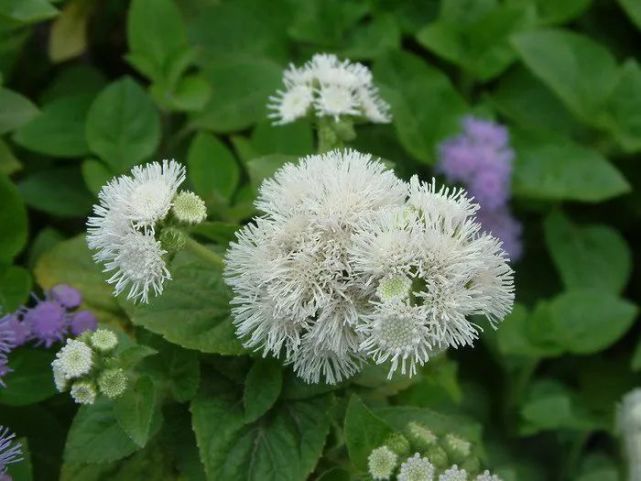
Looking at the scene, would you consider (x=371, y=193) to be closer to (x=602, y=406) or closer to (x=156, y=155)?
(x=156, y=155)

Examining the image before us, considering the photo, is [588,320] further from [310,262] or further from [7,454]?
[7,454]

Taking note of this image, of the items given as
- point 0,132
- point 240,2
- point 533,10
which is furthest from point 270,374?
point 533,10

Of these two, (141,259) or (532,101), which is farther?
(532,101)

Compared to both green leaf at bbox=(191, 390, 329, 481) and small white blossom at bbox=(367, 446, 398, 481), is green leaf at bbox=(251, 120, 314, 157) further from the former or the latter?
small white blossom at bbox=(367, 446, 398, 481)

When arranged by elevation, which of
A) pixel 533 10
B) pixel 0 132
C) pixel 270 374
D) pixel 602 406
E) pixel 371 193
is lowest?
pixel 602 406

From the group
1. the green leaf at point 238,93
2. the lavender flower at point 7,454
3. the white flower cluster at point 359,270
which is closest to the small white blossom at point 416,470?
the white flower cluster at point 359,270

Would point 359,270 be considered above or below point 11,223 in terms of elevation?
above

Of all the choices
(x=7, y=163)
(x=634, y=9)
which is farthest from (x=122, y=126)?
(x=634, y=9)
